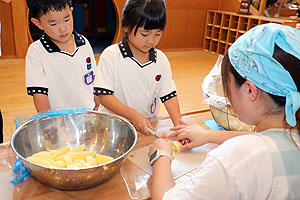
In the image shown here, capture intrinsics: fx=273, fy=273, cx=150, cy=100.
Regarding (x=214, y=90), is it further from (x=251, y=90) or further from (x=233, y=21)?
(x=233, y=21)

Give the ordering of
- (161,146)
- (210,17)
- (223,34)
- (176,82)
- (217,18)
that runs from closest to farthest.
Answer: (161,146) → (176,82) → (223,34) → (217,18) → (210,17)

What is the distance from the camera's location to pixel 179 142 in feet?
3.24

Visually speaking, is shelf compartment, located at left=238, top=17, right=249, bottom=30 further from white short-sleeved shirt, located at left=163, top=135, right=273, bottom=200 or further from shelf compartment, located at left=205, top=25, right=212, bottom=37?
white short-sleeved shirt, located at left=163, top=135, right=273, bottom=200

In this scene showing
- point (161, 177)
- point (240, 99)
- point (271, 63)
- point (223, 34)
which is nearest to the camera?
point (271, 63)

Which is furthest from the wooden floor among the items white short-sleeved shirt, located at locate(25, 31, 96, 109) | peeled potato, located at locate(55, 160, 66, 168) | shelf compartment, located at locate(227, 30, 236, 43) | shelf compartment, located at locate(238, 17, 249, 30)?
peeled potato, located at locate(55, 160, 66, 168)

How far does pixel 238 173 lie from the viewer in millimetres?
554

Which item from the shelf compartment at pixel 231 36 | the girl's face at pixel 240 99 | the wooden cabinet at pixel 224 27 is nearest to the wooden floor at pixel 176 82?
the wooden cabinet at pixel 224 27

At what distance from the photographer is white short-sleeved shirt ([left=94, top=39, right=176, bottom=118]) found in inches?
49.1

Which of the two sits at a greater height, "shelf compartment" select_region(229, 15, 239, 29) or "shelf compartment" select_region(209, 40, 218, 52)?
"shelf compartment" select_region(229, 15, 239, 29)

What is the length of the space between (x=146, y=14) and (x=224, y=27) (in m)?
3.70

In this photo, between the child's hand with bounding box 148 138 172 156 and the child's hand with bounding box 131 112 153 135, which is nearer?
the child's hand with bounding box 148 138 172 156

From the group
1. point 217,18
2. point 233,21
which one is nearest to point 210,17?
point 217,18

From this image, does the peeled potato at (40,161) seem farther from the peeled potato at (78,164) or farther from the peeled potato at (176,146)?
the peeled potato at (176,146)

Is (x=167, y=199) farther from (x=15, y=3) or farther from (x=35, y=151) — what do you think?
(x=15, y=3)
